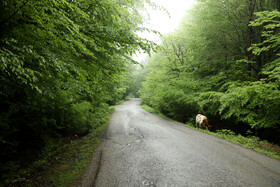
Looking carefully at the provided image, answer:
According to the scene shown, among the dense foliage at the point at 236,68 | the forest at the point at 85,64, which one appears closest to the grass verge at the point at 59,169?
the forest at the point at 85,64

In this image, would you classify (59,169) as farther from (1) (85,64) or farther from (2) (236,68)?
(2) (236,68)

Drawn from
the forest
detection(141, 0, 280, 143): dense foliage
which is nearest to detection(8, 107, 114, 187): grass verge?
the forest

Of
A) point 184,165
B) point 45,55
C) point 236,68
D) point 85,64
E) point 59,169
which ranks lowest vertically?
point 59,169

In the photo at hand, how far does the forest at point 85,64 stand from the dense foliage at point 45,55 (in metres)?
0.02

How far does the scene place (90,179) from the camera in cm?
304

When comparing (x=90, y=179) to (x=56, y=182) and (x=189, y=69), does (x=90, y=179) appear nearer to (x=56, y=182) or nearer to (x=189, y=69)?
Answer: (x=56, y=182)

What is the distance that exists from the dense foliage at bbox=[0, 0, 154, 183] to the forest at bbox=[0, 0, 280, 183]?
0.02 metres

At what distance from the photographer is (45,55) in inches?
101

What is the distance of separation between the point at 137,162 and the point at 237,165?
9.76ft

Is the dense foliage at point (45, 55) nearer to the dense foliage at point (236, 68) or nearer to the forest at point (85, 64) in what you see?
the forest at point (85, 64)

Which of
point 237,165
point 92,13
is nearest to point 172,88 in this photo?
Result: point 237,165

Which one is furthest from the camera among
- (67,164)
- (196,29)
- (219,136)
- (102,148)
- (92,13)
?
(196,29)

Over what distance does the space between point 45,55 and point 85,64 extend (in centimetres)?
121

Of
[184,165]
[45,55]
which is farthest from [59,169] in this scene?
[184,165]
